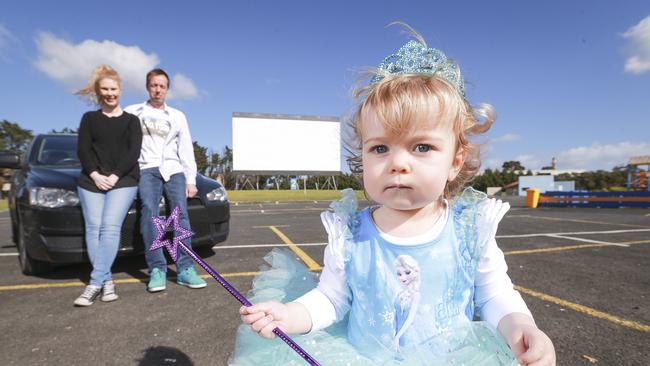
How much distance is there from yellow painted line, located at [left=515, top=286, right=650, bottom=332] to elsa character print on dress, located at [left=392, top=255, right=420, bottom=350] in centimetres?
210

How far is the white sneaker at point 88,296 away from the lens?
2.70m

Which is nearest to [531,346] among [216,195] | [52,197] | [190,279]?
[190,279]

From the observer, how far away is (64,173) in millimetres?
3365

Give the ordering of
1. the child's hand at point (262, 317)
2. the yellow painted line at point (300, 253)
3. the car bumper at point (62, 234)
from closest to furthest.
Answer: the child's hand at point (262, 317), the car bumper at point (62, 234), the yellow painted line at point (300, 253)

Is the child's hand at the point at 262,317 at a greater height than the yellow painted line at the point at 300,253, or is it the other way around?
the child's hand at the point at 262,317

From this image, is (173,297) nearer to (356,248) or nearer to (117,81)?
(117,81)

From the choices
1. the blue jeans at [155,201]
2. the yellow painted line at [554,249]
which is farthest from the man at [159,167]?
the yellow painted line at [554,249]

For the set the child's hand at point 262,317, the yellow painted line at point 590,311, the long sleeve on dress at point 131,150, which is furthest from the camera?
the long sleeve on dress at point 131,150

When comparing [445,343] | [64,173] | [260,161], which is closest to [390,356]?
[445,343]

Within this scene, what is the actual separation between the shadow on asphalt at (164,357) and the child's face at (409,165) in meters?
1.50

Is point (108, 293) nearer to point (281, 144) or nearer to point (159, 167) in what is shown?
point (159, 167)

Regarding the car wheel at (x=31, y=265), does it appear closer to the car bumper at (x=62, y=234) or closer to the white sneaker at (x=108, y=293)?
the car bumper at (x=62, y=234)

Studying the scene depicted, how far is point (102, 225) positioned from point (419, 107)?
2859 mm

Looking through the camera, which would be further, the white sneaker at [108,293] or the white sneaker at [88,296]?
the white sneaker at [108,293]
